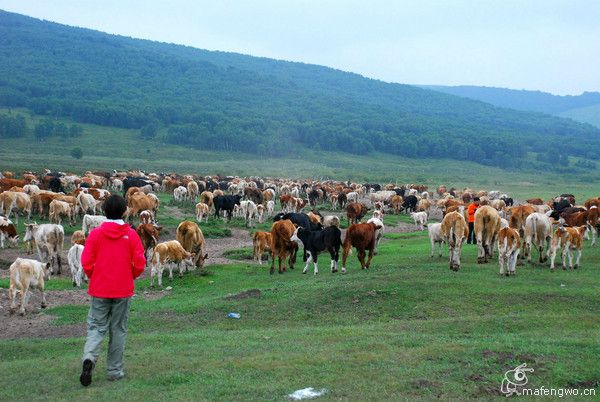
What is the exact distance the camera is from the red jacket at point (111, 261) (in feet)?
27.9

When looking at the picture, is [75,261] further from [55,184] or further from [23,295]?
[55,184]

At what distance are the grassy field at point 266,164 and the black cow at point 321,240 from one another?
6660 cm

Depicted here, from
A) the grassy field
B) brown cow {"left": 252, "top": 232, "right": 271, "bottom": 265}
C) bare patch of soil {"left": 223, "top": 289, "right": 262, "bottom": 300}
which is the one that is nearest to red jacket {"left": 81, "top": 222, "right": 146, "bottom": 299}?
bare patch of soil {"left": 223, "top": 289, "right": 262, "bottom": 300}

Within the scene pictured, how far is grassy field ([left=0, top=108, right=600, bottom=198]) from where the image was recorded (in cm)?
9756

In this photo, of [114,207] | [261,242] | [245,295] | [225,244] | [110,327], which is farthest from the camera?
[225,244]

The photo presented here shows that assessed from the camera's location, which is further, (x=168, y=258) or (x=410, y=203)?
(x=410, y=203)

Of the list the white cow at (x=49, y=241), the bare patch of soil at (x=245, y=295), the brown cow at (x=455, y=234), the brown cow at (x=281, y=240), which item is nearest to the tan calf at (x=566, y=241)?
the brown cow at (x=455, y=234)

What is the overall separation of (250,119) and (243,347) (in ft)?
526

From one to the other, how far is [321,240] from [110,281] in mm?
12041

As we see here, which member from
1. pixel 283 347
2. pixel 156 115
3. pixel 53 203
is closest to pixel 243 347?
pixel 283 347

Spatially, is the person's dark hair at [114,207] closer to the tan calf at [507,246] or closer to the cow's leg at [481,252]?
→ the tan calf at [507,246]

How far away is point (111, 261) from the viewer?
8.58m

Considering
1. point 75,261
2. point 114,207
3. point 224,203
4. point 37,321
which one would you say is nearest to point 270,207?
point 224,203

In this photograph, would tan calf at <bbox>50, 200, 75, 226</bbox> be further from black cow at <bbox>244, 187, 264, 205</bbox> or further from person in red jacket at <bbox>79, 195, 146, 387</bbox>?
person in red jacket at <bbox>79, 195, 146, 387</bbox>
